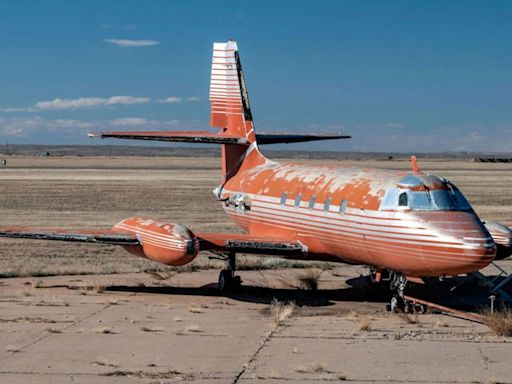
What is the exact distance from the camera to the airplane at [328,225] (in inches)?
756

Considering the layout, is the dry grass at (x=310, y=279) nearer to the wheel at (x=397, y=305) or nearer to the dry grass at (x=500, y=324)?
the wheel at (x=397, y=305)

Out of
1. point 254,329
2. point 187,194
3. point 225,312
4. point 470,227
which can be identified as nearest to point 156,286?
point 225,312

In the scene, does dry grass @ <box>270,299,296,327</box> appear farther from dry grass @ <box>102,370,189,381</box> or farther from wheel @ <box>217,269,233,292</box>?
dry grass @ <box>102,370,189,381</box>

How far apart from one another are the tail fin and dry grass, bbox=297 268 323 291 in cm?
399

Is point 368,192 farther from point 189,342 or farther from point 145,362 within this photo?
point 145,362

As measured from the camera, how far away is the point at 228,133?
3058cm

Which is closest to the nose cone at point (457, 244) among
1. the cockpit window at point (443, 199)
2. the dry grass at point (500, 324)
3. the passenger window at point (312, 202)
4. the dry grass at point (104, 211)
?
the cockpit window at point (443, 199)

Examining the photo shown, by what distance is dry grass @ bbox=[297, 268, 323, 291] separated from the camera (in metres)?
25.4

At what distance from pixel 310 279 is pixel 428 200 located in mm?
6829

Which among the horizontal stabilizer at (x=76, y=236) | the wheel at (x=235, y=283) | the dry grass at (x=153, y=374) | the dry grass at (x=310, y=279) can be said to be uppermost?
the horizontal stabilizer at (x=76, y=236)

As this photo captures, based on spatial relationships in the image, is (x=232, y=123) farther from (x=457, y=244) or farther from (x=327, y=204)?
(x=457, y=244)

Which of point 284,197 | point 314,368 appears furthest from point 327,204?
point 314,368

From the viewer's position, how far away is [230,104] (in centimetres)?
3058

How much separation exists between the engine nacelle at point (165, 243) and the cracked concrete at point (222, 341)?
1.15 metres
